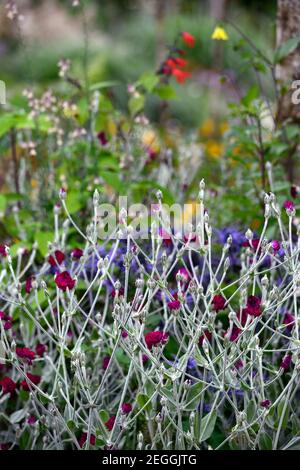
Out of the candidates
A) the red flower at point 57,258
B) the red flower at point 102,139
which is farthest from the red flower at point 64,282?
the red flower at point 102,139

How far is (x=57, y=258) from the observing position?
→ 2227 mm

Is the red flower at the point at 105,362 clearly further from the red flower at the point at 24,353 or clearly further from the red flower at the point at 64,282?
the red flower at the point at 64,282

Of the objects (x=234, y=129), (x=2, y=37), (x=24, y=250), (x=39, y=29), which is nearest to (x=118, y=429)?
(x=24, y=250)

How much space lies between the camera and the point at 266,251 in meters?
1.90

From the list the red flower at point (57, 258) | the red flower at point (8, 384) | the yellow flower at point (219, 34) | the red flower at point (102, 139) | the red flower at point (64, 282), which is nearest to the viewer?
the red flower at point (64, 282)

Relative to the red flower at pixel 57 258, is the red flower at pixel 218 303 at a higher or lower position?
lower

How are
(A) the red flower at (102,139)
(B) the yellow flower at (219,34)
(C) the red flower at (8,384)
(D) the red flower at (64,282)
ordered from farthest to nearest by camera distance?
(A) the red flower at (102,139) → (B) the yellow flower at (219,34) → (C) the red flower at (8,384) → (D) the red flower at (64,282)

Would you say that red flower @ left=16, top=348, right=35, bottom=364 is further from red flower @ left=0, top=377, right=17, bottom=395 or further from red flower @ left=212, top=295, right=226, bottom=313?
red flower @ left=212, top=295, right=226, bottom=313

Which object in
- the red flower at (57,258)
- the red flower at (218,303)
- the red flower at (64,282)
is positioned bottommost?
the red flower at (218,303)

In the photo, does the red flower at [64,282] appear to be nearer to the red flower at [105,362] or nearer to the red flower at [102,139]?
the red flower at [105,362]

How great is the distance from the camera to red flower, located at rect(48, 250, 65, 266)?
2.22 meters

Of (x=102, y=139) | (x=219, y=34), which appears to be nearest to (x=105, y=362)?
(x=102, y=139)

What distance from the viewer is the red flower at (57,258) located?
2.22m

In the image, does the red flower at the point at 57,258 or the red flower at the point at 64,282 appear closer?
the red flower at the point at 64,282
